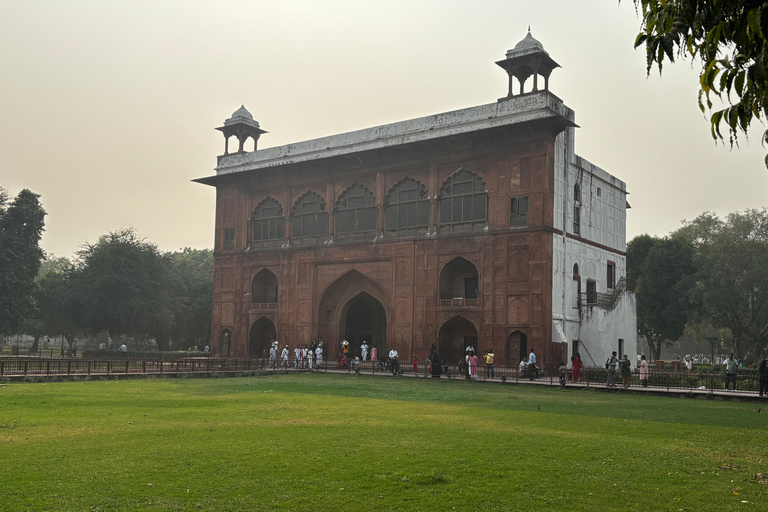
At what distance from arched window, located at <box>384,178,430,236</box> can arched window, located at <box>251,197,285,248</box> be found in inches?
267

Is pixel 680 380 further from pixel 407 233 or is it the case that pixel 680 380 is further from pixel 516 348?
pixel 407 233

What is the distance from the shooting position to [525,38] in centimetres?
3080

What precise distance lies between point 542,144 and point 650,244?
23.2 meters

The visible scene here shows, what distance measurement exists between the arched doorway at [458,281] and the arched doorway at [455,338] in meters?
1.07

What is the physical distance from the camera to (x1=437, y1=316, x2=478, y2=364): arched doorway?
3225cm

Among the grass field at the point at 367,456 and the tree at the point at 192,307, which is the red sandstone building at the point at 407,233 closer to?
the tree at the point at 192,307

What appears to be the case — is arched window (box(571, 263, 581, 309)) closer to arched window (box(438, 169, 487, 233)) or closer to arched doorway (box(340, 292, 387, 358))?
arched window (box(438, 169, 487, 233))

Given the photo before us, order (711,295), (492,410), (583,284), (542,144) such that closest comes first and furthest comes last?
(492,410)
(542,144)
(583,284)
(711,295)

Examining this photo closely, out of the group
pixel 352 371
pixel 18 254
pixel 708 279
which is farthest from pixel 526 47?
pixel 18 254

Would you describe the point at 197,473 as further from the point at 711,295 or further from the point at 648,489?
the point at 711,295

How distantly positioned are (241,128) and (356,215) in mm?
10168

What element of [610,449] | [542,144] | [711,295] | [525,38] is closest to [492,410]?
[610,449]

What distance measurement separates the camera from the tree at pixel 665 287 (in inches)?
1784

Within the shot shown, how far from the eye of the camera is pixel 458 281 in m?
33.6
